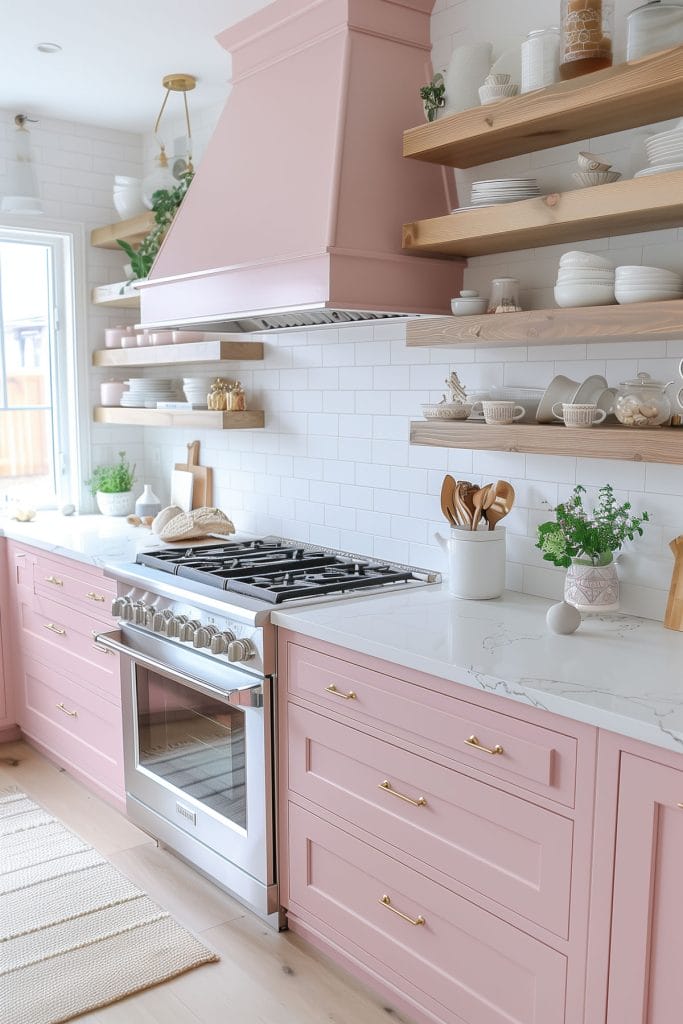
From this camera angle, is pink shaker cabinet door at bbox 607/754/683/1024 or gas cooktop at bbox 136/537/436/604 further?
gas cooktop at bbox 136/537/436/604

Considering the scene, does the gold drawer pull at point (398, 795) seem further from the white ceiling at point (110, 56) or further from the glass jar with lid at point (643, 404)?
the white ceiling at point (110, 56)

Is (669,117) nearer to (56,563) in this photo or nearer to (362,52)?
(362,52)

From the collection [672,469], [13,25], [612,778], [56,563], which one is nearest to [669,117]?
[672,469]

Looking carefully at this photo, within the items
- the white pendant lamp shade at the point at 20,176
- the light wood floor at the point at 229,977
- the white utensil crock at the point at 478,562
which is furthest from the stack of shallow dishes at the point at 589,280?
the white pendant lamp shade at the point at 20,176

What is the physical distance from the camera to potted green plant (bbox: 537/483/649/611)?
98.0 inches

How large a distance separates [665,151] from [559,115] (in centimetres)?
31

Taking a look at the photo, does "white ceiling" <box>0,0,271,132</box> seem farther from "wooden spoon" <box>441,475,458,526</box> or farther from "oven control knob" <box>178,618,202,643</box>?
"oven control knob" <box>178,618,202,643</box>

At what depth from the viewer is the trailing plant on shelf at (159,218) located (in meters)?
4.03

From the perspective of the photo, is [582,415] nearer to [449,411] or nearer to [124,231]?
[449,411]

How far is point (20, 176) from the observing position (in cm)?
434

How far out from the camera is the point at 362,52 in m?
2.85

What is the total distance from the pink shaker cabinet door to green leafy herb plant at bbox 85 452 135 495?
10.9 feet

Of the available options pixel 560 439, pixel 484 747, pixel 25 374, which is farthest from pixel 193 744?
pixel 25 374

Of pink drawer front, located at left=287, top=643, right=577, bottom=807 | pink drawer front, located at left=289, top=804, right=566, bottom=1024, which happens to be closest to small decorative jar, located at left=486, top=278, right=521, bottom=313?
pink drawer front, located at left=287, top=643, right=577, bottom=807
